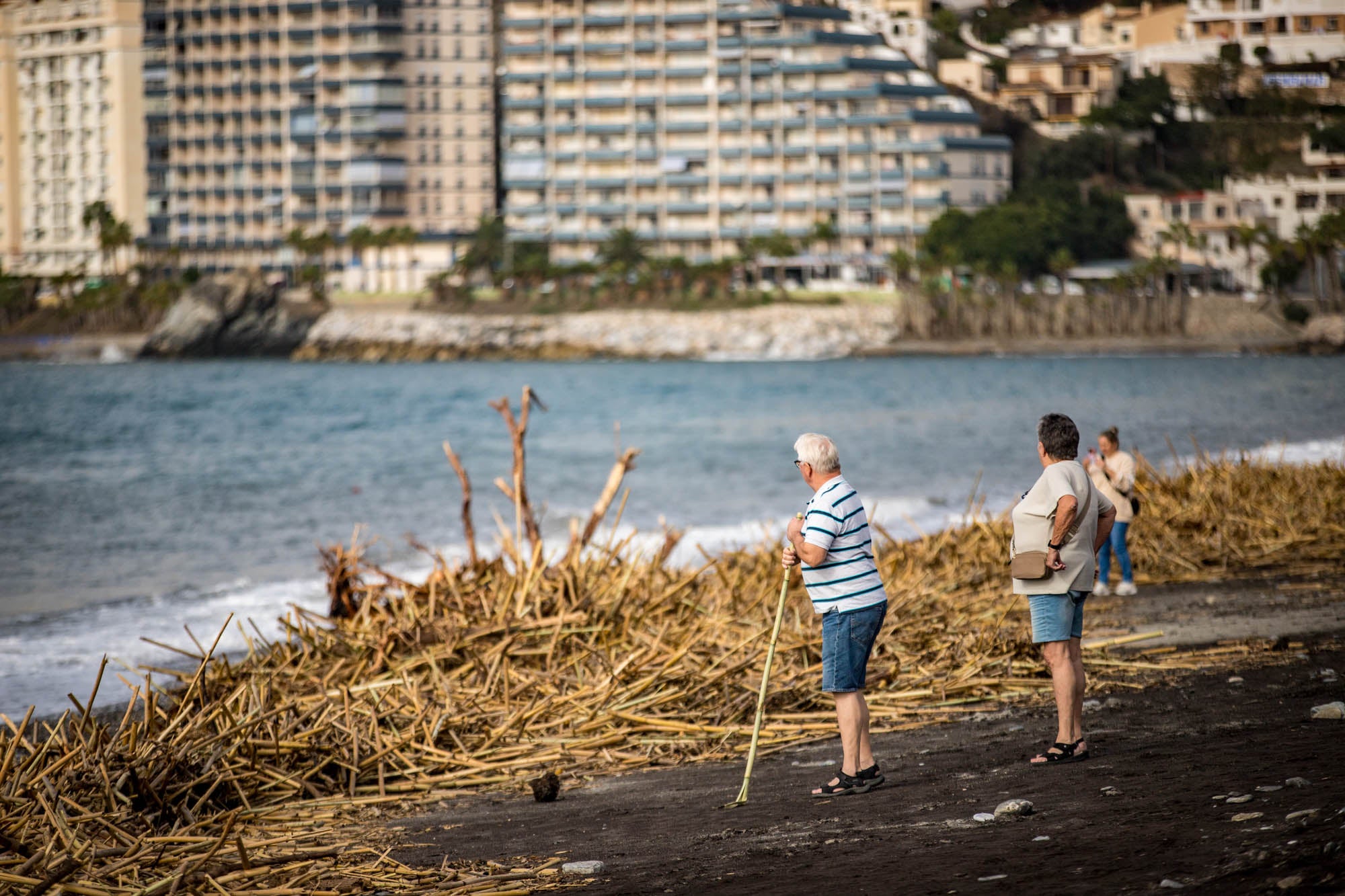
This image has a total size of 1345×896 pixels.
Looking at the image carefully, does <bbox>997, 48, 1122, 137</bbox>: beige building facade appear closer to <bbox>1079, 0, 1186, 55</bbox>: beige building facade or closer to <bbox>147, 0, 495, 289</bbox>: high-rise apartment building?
<bbox>1079, 0, 1186, 55</bbox>: beige building facade

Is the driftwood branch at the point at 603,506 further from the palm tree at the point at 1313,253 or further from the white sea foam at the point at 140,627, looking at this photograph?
the palm tree at the point at 1313,253

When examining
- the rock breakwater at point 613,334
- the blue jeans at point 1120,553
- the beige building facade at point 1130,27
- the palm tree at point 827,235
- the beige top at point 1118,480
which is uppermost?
the beige building facade at point 1130,27

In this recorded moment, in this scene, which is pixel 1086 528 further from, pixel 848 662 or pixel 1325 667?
pixel 1325 667

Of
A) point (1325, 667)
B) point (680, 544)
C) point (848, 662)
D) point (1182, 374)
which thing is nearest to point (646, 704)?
point (848, 662)

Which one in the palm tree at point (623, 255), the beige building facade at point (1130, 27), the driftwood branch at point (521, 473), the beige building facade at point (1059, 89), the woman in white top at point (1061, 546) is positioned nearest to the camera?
the woman in white top at point (1061, 546)

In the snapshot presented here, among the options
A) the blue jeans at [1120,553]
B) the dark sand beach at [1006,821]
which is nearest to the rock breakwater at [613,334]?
the blue jeans at [1120,553]

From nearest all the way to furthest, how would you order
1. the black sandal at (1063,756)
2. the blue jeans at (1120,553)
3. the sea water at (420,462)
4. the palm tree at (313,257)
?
the black sandal at (1063,756), the blue jeans at (1120,553), the sea water at (420,462), the palm tree at (313,257)

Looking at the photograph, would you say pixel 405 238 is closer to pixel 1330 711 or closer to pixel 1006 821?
pixel 1330 711

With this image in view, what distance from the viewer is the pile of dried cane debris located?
484 centimetres

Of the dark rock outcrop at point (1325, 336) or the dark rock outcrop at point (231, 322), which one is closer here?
the dark rock outcrop at point (1325, 336)

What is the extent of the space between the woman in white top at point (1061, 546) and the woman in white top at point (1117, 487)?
4.81m

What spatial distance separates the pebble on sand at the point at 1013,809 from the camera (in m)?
4.86

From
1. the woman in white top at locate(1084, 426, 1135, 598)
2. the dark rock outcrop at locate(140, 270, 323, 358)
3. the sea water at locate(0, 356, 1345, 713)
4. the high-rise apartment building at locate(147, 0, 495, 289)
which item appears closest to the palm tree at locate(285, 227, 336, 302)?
the high-rise apartment building at locate(147, 0, 495, 289)

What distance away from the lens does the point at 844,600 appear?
5711mm
